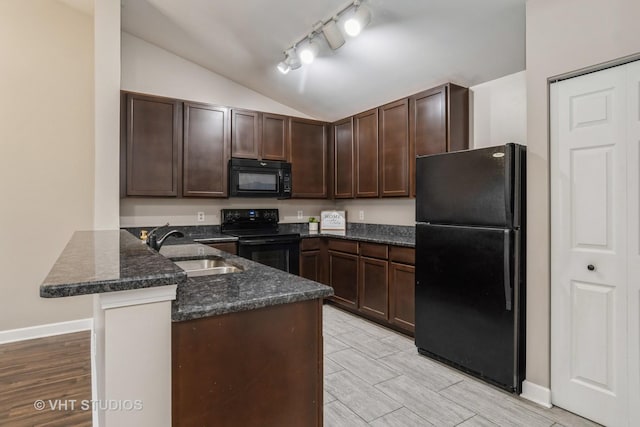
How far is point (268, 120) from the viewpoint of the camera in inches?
160

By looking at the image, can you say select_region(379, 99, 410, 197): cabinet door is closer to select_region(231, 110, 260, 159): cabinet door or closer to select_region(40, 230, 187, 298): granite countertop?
select_region(231, 110, 260, 159): cabinet door

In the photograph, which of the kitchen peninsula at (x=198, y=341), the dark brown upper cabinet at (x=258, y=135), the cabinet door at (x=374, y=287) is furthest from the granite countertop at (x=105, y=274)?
the dark brown upper cabinet at (x=258, y=135)

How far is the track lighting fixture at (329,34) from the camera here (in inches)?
96.7

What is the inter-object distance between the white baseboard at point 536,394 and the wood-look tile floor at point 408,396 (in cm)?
4

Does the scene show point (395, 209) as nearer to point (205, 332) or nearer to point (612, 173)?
point (612, 173)

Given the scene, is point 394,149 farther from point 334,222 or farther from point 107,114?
point 107,114

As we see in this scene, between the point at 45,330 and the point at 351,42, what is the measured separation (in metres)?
4.09

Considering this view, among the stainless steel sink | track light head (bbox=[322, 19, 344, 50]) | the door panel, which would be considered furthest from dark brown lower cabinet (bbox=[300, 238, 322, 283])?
the door panel

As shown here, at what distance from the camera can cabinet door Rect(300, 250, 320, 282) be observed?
13.3ft

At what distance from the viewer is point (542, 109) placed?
215 cm

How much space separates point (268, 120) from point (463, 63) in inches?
86.9

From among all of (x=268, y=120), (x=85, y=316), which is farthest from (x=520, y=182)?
(x=85, y=316)

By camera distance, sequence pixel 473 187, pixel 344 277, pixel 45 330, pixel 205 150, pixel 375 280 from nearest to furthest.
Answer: pixel 473 187
pixel 45 330
pixel 375 280
pixel 205 150
pixel 344 277

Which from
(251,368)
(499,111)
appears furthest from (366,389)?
(499,111)
